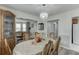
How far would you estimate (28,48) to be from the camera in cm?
174

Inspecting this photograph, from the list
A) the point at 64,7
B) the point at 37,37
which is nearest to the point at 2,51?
the point at 37,37

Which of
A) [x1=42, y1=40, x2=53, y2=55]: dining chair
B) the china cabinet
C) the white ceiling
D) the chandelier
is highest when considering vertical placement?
the white ceiling

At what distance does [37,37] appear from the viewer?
1779mm

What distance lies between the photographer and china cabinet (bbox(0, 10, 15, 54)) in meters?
1.71

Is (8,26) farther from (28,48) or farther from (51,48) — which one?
(51,48)

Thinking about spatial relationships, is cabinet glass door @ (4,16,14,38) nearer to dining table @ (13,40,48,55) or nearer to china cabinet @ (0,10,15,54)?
china cabinet @ (0,10,15,54)

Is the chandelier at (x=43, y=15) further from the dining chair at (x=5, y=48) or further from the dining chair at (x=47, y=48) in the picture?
the dining chair at (x=5, y=48)

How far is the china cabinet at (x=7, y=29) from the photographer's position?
171cm

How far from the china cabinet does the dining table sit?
0.34 ft

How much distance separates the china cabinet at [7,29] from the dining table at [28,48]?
103mm

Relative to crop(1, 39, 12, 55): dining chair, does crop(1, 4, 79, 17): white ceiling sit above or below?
above

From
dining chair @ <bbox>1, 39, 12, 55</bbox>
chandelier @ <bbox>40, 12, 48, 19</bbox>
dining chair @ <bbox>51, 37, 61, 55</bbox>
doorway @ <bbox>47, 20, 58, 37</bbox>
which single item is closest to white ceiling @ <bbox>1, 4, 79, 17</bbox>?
chandelier @ <bbox>40, 12, 48, 19</bbox>

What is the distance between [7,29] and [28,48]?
18.4 inches

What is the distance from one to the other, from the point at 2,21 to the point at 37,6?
2.02ft
